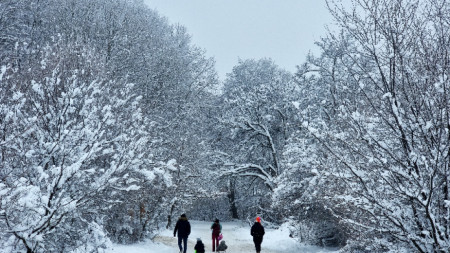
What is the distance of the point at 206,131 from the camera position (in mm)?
32094

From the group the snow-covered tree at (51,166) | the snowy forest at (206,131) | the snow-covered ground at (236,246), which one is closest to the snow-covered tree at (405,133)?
the snowy forest at (206,131)

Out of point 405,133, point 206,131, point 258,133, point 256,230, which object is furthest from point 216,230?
point 206,131

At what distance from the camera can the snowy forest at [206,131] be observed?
5723 millimetres

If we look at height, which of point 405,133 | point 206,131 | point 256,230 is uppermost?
point 206,131

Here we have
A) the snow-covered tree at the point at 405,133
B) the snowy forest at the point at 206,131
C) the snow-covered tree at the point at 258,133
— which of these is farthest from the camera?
the snow-covered tree at the point at 258,133

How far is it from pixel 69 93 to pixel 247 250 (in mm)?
10853

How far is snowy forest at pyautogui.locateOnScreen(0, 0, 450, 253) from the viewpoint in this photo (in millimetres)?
5723

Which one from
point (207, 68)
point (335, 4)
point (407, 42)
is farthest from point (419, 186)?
point (207, 68)

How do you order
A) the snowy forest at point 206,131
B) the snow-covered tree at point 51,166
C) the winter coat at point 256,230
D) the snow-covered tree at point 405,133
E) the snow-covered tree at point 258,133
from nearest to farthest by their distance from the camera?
the snow-covered tree at point 405,133
the snowy forest at point 206,131
the snow-covered tree at point 51,166
the winter coat at point 256,230
the snow-covered tree at point 258,133

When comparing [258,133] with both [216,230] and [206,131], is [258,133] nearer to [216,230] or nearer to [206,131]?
[206,131]

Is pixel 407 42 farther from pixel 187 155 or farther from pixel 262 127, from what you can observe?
pixel 262 127

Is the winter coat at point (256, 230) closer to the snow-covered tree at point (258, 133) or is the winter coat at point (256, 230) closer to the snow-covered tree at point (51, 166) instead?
the snow-covered tree at point (51, 166)

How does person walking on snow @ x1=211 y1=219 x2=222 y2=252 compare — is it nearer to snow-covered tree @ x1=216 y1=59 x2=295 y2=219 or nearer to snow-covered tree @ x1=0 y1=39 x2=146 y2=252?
snow-covered tree @ x1=0 y1=39 x2=146 y2=252

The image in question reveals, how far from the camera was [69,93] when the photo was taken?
390 inches
